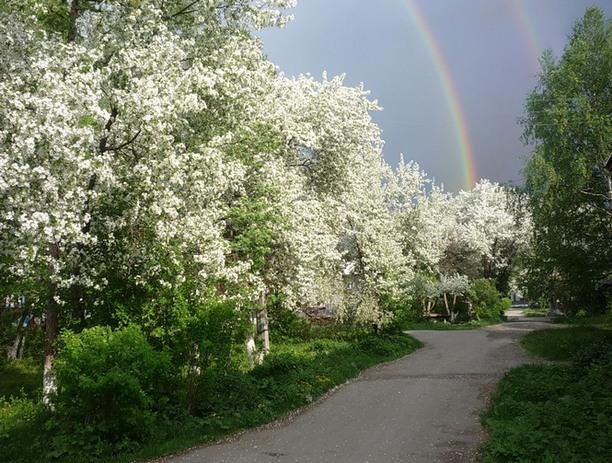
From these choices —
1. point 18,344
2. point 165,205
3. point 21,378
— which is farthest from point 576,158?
point 18,344

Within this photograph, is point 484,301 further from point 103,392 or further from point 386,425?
point 103,392

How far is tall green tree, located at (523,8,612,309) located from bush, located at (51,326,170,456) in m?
20.4

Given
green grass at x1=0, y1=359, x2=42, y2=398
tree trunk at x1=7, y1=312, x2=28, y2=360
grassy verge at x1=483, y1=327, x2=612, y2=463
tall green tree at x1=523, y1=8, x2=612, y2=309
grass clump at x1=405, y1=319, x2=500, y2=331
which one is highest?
tall green tree at x1=523, y1=8, x2=612, y2=309

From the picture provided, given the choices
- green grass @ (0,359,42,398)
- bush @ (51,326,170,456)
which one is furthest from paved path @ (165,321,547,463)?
Answer: green grass @ (0,359,42,398)

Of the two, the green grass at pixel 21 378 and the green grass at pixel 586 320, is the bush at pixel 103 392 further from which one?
the green grass at pixel 586 320

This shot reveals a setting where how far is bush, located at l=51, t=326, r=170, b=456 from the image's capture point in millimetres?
9539

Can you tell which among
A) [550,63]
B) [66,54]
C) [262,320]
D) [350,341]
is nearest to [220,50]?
[66,54]

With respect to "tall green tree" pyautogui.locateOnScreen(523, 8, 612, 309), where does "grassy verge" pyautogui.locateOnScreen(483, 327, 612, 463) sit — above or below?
below

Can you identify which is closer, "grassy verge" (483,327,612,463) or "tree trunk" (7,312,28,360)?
"grassy verge" (483,327,612,463)

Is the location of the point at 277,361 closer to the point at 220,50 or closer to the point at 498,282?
the point at 220,50

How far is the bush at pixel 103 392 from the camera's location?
954 cm

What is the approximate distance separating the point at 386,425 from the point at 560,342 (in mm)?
14978

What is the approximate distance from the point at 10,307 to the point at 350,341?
A: 15.0m

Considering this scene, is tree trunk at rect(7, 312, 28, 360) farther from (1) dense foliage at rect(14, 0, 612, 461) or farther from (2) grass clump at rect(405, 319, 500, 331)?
(2) grass clump at rect(405, 319, 500, 331)
